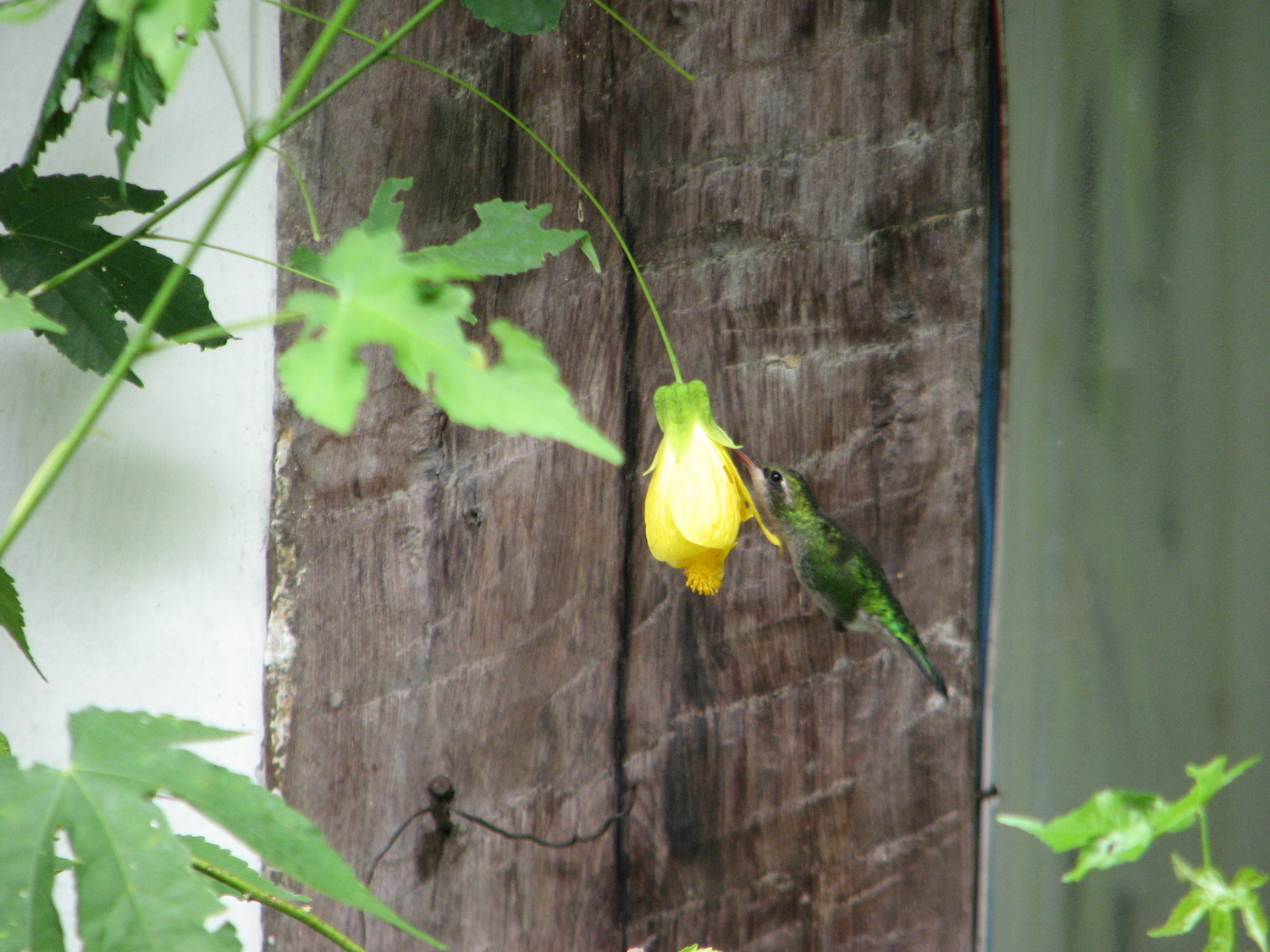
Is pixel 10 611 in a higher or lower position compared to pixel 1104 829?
higher

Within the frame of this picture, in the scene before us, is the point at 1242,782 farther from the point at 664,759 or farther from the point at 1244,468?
the point at 664,759

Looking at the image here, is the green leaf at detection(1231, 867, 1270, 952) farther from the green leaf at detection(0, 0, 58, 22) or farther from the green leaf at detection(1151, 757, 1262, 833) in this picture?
the green leaf at detection(0, 0, 58, 22)

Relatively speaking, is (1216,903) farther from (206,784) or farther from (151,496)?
(151,496)

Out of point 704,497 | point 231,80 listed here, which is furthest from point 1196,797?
point 231,80

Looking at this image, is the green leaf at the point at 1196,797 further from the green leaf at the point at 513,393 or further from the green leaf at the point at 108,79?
the green leaf at the point at 108,79

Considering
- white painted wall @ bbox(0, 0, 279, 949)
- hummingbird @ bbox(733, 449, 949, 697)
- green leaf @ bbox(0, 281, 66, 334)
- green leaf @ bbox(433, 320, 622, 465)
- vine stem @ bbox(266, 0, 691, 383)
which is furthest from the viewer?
white painted wall @ bbox(0, 0, 279, 949)

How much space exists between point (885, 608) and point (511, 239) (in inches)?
13.2

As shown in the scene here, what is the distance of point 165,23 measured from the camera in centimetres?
31

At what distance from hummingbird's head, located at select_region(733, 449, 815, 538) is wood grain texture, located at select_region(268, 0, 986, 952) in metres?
0.06

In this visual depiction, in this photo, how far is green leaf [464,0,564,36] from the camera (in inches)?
22.6

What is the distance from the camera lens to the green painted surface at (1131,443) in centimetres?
66

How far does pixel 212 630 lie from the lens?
2.46 feet

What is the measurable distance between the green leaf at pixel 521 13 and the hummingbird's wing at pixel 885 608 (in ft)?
1.26

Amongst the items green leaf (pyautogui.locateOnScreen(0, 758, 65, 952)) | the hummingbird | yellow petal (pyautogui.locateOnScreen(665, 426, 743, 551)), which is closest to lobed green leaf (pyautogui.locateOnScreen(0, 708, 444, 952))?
green leaf (pyautogui.locateOnScreen(0, 758, 65, 952))
